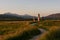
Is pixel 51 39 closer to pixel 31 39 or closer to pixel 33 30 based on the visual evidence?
pixel 31 39

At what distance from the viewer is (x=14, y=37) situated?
14945mm

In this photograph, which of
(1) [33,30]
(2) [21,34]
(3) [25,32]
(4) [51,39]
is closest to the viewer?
(4) [51,39]

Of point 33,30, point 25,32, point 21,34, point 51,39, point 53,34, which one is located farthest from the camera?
point 33,30

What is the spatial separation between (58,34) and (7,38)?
3.77 meters

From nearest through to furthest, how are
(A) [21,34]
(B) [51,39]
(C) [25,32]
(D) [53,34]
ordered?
(B) [51,39]
(D) [53,34]
(A) [21,34]
(C) [25,32]

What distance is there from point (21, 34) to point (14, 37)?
136 centimetres

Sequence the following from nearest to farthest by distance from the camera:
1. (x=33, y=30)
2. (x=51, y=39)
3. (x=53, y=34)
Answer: (x=51, y=39), (x=53, y=34), (x=33, y=30)

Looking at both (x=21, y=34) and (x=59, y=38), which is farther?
(x=21, y=34)

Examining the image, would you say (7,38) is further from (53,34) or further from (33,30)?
(33,30)

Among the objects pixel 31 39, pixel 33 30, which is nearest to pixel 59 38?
pixel 31 39

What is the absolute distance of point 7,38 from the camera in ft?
47.9

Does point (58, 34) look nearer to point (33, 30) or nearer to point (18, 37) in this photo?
point (18, 37)

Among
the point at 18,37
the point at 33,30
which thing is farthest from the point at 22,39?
the point at 33,30

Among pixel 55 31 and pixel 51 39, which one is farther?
pixel 55 31
